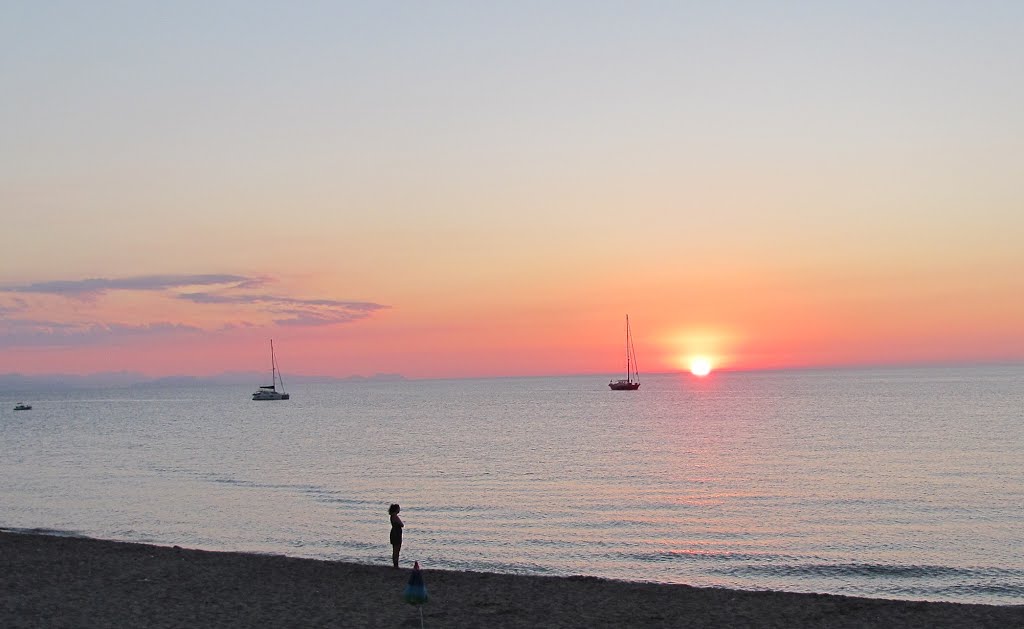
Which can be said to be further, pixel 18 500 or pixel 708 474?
pixel 708 474

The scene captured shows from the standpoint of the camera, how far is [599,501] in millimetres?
45750

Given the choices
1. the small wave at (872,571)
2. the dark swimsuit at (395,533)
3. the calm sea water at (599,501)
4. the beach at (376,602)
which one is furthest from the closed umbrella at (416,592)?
the small wave at (872,571)

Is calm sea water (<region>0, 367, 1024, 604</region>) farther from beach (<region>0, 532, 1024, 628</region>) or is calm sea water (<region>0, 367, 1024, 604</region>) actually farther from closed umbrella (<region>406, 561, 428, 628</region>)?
closed umbrella (<region>406, 561, 428, 628</region>)

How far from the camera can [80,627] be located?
65.3 ft

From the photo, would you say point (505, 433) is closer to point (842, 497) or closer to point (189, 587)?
point (842, 497)

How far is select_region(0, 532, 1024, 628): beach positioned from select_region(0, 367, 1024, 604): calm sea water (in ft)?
14.9

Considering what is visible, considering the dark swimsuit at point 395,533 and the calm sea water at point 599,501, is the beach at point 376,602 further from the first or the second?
the calm sea water at point 599,501

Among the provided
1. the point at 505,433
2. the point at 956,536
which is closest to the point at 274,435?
the point at 505,433

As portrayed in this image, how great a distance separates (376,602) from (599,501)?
24478 mm

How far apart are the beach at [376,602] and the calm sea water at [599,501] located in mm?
4550

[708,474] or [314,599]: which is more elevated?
[314,599]

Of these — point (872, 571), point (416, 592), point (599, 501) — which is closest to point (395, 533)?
point (416, 592)

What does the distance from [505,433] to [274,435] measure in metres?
27.0

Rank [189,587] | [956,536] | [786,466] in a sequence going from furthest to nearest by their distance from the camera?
[786,466] < [956,536] < [189,587]
